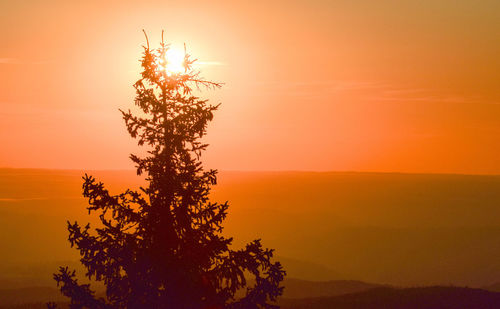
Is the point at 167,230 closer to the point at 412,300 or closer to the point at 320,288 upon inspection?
the point at 412,300

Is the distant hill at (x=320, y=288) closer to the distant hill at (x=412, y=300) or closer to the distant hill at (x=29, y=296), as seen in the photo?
the distant hill at (x=412, y=300)

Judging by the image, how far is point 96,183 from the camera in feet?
56.1

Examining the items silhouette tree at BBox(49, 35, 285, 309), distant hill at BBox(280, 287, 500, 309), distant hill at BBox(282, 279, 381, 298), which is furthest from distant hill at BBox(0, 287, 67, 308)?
silhouette tree at BBox(49, 35, 285, 309)

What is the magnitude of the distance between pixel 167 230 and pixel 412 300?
32.0m

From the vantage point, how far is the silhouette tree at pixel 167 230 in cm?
1689

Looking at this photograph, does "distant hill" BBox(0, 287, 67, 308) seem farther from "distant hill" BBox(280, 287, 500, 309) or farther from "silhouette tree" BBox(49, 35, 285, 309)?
"silhouette tree" BBox(49, 35, 285, 309)

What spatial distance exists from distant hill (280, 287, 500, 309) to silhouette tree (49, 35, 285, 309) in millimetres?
28281

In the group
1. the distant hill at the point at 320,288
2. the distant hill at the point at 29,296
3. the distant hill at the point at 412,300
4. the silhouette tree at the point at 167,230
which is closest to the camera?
the silhouette tree at the point at 167,230

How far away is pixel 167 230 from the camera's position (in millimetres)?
17281

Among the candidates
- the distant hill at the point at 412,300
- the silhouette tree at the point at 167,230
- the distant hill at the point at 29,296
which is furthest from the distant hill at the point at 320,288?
the silhouette tree at the point at 167,230

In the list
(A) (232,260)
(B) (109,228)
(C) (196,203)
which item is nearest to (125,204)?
(B) (109,228)

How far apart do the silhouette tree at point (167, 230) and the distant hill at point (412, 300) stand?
28281 mm

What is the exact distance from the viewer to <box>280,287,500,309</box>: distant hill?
139ft

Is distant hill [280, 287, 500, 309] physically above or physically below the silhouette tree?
below
